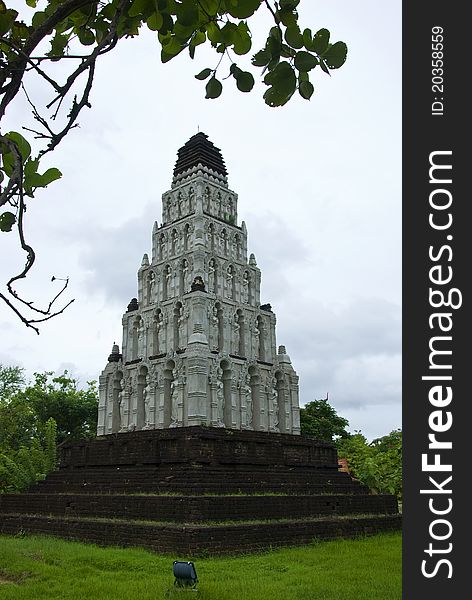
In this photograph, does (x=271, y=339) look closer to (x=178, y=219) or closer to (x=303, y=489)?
(x=178, y=219)

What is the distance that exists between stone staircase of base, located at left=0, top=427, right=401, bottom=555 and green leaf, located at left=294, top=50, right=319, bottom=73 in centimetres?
937

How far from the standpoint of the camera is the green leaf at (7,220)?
2.95m

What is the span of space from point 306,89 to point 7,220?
5.42 feet

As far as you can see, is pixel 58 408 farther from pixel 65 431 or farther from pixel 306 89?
pixel 306 89

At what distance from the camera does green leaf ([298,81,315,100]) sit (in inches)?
108

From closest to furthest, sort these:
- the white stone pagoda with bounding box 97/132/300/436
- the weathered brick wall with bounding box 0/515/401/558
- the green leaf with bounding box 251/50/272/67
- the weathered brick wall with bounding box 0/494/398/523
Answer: the green leaf with bounding box 251/50/272/67, the weathered brick wall with bounding box 0/515/401/558, the weathered brick wall with bounding box 0/494/398/523, the white stone pagoda with bounding box 97/132/300/436

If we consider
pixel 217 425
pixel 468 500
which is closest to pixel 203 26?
pixel 468 500

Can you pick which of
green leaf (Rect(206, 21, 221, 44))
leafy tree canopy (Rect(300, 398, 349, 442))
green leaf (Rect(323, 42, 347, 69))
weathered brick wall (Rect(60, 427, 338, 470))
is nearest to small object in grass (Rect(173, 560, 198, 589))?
green leaf (Rect(206, 21, 221, 44))

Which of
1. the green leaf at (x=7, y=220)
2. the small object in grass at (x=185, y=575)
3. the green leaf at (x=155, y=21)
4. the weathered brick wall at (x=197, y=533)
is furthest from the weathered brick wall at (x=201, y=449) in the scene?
the green leaf at (x=155, y=21)

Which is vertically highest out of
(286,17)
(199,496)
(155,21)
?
(286,17)

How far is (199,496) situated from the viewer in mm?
11836

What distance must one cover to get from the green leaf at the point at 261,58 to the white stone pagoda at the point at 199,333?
16486 mm

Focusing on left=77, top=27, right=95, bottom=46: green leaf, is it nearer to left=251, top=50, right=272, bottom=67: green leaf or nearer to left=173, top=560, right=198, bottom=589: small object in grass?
left=251, top=50, right=272, bottom=67: green leaf

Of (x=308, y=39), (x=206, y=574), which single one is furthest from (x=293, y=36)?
(x=206, y=574)
